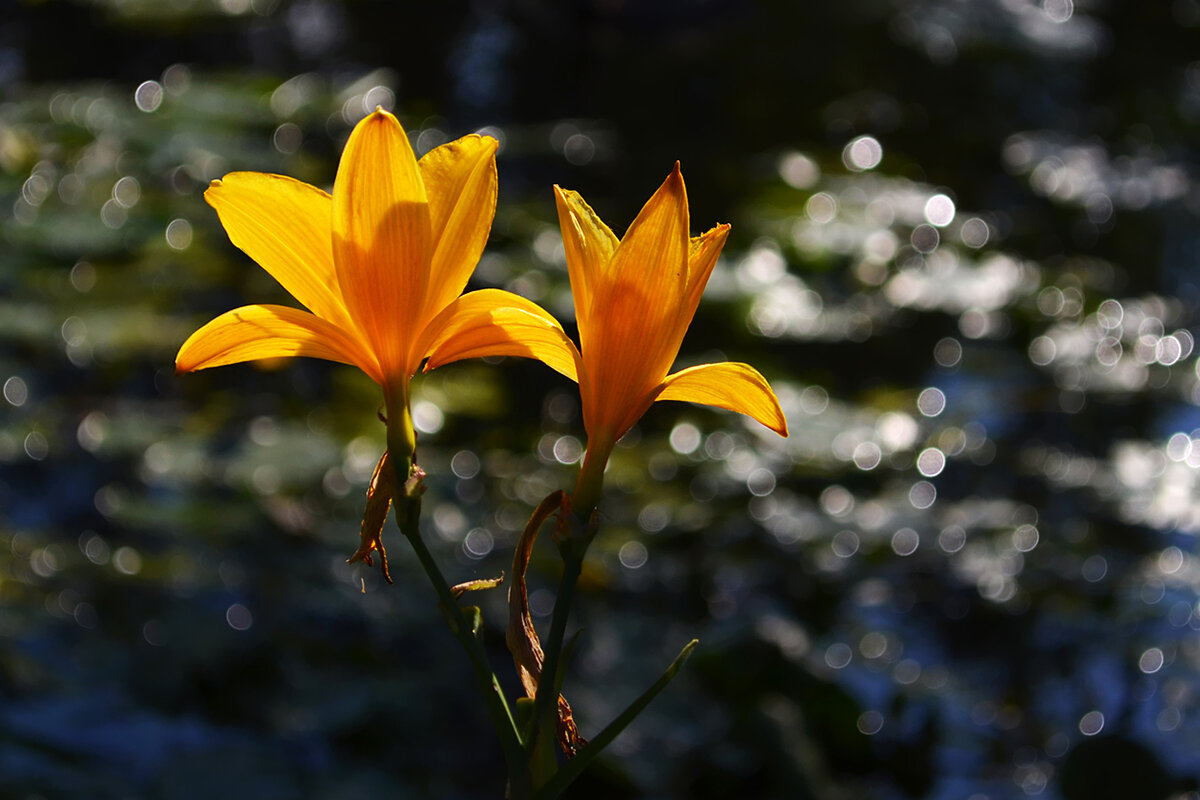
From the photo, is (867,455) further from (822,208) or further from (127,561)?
(127,561)

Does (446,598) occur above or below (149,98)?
above

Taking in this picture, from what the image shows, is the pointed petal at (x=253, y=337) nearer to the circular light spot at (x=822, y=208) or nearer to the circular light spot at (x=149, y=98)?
the circular light spot at (x=822, y=208)

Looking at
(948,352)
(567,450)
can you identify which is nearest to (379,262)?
(567,450)

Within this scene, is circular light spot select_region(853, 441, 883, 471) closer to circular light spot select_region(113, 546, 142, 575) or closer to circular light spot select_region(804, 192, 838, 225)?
circular light spot select_region(804, 192, 838, 225)

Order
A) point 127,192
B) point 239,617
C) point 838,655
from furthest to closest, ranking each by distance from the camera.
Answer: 1. point 127,192
2. point 838,655
3. point 239,617

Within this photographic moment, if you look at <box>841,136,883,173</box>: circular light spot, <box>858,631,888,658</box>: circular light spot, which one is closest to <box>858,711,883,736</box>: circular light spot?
<box>858,631,888,658</box>: circular light spot

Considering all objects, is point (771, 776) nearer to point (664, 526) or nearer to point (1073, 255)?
point (664, 526)

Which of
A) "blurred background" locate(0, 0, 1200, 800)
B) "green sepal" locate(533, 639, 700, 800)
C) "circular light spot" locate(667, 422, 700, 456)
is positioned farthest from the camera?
"circular light spot" locate(667, 422, 700, 456)
